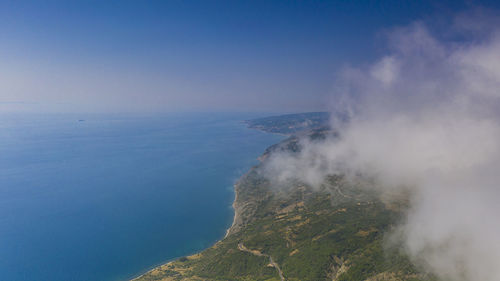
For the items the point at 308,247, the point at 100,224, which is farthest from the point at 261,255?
the point at 100,224

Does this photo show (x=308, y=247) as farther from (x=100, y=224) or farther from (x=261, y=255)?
(x=100, y=224)

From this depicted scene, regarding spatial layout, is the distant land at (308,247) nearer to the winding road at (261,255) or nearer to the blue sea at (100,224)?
the winding road at (261,255)

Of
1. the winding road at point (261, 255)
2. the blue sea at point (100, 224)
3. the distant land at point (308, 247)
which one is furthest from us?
the blue sea at point (100, 224)

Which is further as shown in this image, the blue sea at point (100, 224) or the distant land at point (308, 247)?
the blue sea at point (100, 224)

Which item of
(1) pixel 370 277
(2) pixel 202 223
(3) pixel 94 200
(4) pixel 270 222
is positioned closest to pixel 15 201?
(3) pixel 94 200

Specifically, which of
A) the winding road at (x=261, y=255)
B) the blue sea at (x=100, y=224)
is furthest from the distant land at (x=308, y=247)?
the blue sea at (x=100, y=224)

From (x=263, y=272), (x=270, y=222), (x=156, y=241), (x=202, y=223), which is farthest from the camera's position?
(x=202, y=223)

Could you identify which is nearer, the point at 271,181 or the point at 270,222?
the point at 270,222

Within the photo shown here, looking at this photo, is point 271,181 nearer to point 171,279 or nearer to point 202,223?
point 202,223

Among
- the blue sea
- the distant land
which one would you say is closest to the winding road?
the distant land
